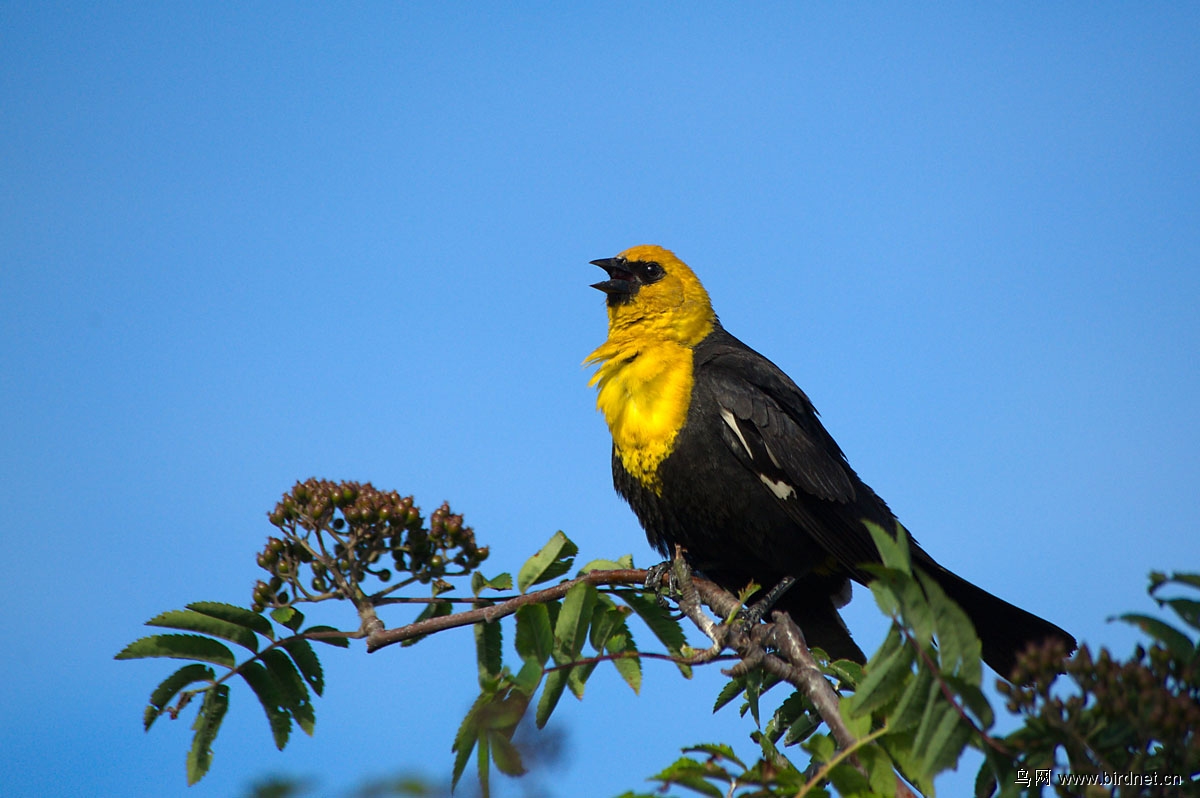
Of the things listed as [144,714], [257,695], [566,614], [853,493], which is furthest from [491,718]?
[853,493]

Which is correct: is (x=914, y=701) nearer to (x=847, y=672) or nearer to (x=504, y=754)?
(x=504, y=754)

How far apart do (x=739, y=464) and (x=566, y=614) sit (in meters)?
2.12

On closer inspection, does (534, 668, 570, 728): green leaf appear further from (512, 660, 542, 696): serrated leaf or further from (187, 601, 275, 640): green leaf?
(187, 601, 275, 640): green leaf

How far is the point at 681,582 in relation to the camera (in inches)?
146

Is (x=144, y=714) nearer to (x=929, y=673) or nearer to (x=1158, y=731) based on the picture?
(x=929, y=673)

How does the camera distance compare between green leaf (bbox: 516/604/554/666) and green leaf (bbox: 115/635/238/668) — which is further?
green leaf (bbox: 115/635/238/668)

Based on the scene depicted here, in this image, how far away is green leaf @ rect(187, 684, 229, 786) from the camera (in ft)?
10.4

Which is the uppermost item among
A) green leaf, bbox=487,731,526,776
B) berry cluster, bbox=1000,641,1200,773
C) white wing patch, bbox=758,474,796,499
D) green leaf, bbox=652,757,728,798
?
white wing patch, bbox=758,474,796,499

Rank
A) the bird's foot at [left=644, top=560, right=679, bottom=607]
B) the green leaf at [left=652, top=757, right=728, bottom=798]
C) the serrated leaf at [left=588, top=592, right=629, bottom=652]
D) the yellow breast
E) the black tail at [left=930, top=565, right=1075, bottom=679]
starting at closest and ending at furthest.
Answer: the green leaf at [left=652, top=757, right=728, bottom=798]
the serrated leaf at [left=588, top=592, right=629, bottom=652]
the bird's foot at [left=644, top=560, right=679, bottom=607]
the black tail at [left=930, top=565, right=1075, bottom=679]
the yellow breast

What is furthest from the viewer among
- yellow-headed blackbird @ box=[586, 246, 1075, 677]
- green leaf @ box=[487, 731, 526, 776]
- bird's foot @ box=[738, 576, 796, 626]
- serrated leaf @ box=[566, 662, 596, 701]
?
yellow-headed blackbird @ box=[586, 246, 1075, 677]

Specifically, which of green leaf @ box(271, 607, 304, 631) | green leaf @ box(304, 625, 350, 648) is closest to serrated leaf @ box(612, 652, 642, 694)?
green leaf @ box(304, 625, 350, 648)

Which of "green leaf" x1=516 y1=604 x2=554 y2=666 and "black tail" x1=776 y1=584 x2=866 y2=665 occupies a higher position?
"black tail" x1=776 y1=584 x2=866 y2=665

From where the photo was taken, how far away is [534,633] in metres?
2.94

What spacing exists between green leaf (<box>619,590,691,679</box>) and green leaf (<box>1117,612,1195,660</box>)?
1.65m
